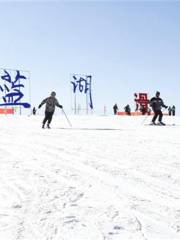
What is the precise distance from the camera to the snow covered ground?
427 cm

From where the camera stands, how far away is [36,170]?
7273mm

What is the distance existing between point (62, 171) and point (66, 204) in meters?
2.12

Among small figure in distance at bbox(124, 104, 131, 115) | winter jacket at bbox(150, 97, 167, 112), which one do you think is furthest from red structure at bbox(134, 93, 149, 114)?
winter jacket at bbox(150, 97, 167, 112)

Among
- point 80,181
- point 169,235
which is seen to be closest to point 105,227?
point 169,235

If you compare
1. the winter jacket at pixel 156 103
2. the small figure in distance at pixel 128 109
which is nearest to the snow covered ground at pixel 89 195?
the winter jacket at pixel 156 103

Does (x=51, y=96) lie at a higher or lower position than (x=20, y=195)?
higher

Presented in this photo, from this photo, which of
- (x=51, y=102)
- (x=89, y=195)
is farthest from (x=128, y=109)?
(x=89, y=195)

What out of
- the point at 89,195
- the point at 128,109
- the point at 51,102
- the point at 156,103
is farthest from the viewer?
the point at 128,109

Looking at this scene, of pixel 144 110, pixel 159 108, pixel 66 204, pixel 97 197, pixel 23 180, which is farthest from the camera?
pixel 144 110

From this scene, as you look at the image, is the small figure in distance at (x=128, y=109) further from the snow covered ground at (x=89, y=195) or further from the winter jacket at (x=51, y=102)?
the snow covered ground at (x=89, y=195)

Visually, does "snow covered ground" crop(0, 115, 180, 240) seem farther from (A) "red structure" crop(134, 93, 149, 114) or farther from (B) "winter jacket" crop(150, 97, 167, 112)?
(A) "red structure" crop(134, 93, 149, 114)

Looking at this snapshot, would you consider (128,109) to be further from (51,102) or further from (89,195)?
(89,195)

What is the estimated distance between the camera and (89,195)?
5.59m

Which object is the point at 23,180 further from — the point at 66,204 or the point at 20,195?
the point at 66,204
